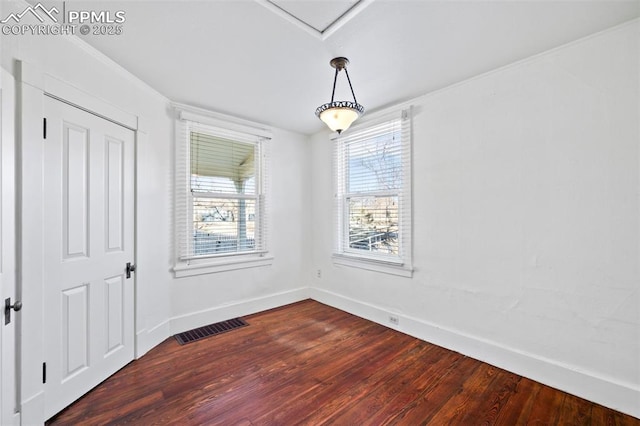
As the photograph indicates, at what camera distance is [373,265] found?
11.3ft

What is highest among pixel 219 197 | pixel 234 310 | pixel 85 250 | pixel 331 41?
pixel 331 41

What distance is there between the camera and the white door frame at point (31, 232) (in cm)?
159

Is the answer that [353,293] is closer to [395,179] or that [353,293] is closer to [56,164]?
[395,179]

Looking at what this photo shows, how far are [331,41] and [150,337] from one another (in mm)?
3097

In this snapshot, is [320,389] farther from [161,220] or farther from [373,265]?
[161,220]

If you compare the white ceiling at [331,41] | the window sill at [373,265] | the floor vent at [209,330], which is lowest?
the floor vent at [209,330]

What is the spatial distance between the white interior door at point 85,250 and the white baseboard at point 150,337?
0.28 ft

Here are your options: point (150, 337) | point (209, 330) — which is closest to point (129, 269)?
point (150, 337)

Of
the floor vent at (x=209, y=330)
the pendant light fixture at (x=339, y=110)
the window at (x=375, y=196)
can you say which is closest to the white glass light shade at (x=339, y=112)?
the pendant light fixture at (x=339, y=110)

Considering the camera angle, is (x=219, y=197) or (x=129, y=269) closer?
(x=129, y=269)

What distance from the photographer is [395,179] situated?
323 centimetres

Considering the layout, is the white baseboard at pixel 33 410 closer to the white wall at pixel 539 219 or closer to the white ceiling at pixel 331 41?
the white ceiling at pixel 331 41

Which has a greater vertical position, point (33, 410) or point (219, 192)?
point (219, 192)

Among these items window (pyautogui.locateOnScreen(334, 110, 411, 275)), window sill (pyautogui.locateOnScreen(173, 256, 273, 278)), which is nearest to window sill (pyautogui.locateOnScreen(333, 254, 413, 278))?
window (pyautogui.locateOnScreen(334, 110, 411, 275))
